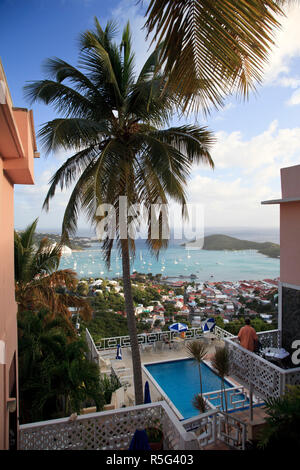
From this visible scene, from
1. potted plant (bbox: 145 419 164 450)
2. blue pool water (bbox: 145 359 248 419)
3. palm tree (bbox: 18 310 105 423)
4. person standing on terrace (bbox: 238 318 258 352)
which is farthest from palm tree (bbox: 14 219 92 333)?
blue pool water (bbox: 145 359 248 419)

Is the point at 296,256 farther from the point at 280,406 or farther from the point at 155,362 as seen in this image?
the point at 155,362

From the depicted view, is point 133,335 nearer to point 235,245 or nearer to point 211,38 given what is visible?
point 211,38

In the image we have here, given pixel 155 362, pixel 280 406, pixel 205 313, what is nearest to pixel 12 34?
pixel 280 406

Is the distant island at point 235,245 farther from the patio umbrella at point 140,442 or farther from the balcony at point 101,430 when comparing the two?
the patio umbrella at point 140,442

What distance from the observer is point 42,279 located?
29.9ft

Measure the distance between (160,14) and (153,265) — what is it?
2155 centimetres

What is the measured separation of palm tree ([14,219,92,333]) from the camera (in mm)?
8820

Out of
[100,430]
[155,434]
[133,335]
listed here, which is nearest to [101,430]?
[100,430]

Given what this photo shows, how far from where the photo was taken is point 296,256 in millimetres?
6871

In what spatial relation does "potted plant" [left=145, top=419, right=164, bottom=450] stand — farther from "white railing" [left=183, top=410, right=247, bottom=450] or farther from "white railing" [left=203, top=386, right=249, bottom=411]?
"white railing" [left=203, top=386, right=249, bottom=411]

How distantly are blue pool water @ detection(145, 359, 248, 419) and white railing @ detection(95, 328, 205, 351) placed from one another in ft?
6.19

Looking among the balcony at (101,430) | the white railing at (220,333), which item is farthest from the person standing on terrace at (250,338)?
the white railing at (220,333)

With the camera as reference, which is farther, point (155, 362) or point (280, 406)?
point (155, 362)

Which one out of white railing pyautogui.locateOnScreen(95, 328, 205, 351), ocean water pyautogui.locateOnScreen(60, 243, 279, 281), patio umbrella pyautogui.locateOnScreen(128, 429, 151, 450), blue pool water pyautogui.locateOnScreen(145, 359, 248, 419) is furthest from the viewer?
ocean water pyautogui.locateOnScreen(60, 243, 279, 281)
